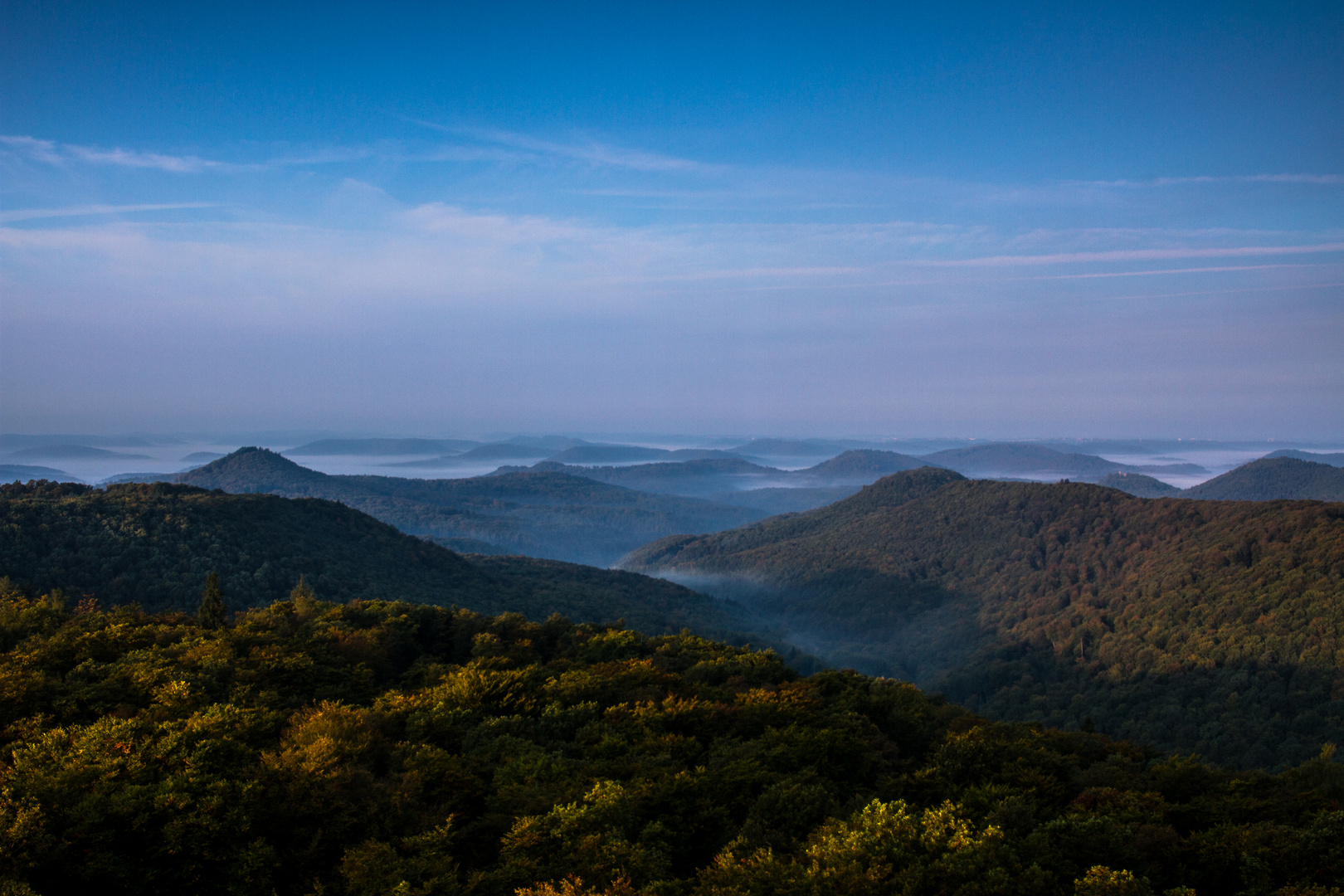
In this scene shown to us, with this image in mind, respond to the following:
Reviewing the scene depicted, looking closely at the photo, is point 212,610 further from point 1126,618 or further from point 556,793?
point 1126,618

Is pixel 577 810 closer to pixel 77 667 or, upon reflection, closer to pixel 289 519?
pixel 77 667

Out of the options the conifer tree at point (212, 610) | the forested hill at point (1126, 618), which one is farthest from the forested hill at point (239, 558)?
the forested hill at point (1126, 618)

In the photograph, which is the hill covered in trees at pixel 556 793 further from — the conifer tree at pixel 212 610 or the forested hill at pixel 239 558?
the forested hill at pixel 239 558

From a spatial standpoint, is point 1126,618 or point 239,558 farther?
point 1126,618

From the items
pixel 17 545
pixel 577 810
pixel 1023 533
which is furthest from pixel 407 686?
pixel 1023 533

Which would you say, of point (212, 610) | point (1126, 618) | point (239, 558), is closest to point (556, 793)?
point (212, 610)

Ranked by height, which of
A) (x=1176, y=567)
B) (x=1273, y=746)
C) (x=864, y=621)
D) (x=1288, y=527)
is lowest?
(x=864, y=621)
